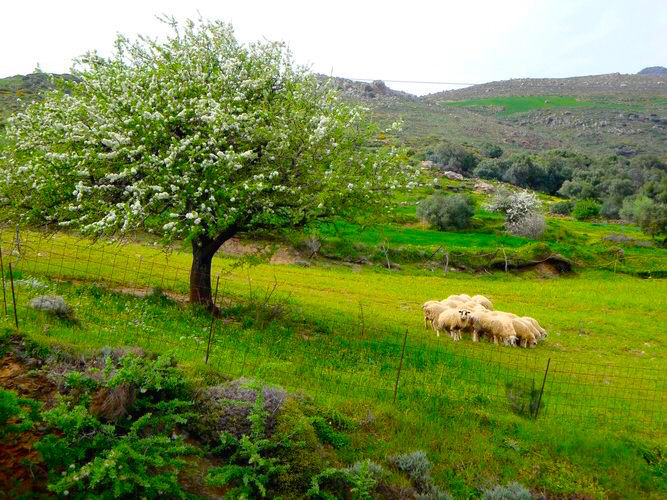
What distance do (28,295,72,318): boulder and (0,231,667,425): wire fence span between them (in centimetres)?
23

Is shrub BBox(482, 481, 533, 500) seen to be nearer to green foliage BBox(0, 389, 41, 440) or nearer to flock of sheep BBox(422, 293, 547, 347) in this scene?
green foliage BBox(0, 389, 41, 440)

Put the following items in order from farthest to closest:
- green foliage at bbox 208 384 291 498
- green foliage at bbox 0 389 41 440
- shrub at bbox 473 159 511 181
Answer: shrub at bbox 473 159 511 181 < green foliage at bbox 208 384 291 498 < green foliage at bbox 0 389 41 440

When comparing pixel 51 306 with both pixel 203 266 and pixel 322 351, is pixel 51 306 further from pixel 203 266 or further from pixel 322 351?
pixel 203 266

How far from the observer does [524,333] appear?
2066cm

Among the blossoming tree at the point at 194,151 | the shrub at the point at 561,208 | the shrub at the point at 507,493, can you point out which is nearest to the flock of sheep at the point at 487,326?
the blossoming tree at the point at 194,151

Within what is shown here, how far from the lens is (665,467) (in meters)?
9.86

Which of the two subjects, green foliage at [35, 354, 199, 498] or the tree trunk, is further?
the tree trunk

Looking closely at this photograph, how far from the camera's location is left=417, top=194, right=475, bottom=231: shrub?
58969 millimetres

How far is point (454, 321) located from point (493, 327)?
1644 millimetres

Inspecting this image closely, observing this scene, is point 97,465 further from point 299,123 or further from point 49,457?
point 299,123

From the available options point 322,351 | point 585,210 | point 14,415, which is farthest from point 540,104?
point 14,415

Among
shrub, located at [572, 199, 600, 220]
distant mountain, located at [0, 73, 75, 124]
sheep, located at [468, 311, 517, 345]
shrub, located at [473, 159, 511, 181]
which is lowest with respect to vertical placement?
shrub, located at [572, 199, 600, 220]

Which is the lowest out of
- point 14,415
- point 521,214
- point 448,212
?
point 521,214

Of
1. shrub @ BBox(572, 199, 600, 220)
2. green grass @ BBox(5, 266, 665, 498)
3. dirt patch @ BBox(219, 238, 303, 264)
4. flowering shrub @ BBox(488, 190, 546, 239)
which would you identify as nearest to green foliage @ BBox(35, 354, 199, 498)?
green grass @ BBox(5, 266, 665, 498)
